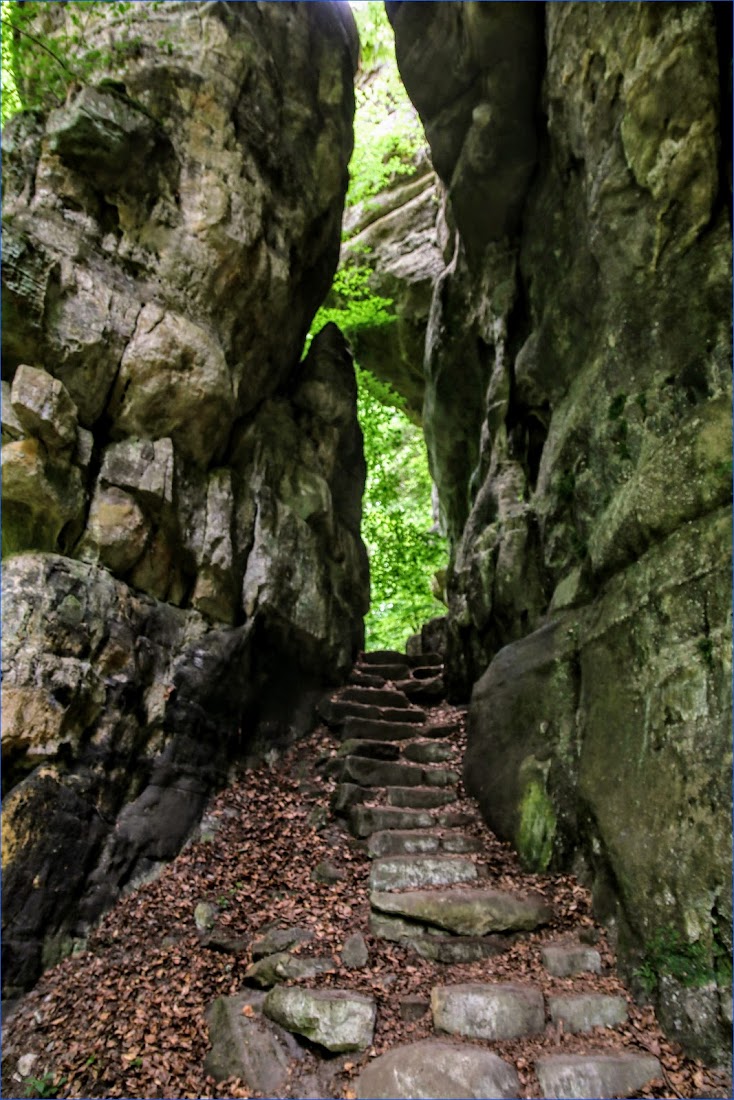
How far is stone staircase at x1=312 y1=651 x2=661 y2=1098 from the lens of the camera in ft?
12.9

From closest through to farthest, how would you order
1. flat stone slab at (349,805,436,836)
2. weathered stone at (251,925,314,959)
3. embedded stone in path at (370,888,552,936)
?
weathered stone at (251,925,314,959), embedded stone in path at (370,888,552,936), flat stone slab at (349,805,436,836)

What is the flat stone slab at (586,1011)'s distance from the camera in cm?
441

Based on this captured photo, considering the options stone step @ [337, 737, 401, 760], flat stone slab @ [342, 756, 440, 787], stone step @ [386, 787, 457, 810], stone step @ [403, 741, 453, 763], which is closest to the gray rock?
stone step @ [386, 787, 457, 810]

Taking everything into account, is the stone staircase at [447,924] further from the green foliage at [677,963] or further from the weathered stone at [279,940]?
the weathered stone at [279,940]

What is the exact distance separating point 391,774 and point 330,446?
670cm

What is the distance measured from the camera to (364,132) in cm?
1836

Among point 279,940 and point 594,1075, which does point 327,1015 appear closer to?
point 279,940

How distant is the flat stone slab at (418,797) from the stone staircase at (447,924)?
13 mm

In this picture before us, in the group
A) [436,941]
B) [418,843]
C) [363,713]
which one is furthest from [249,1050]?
[363,713]

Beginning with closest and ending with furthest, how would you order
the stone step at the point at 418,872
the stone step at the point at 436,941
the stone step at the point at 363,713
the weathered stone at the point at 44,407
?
1. the stone step at the point at 436,941
2. the stone step at the point at 418,872
3. the weathered stone at the point at 44,407
4. the stone step at the point at 363,713

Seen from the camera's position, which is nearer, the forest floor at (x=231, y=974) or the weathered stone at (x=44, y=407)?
the forest floor at (x=231, y=974)

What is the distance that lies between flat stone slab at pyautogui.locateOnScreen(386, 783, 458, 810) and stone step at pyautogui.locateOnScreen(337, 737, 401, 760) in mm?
910

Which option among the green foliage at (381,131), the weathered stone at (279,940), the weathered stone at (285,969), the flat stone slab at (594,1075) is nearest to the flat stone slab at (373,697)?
the weathered stone at (279,940)

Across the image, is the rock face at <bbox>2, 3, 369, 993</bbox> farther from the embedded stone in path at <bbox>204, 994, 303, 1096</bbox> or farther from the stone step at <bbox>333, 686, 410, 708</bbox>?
the embedded stone in path at <bbox>204, 994, 303, 1096</bbox>
